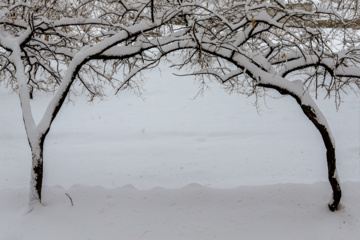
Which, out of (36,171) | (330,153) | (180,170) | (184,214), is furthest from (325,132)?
(180,170)

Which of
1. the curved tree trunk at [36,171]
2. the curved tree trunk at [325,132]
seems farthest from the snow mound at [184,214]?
the curved tree trunk at [325,132]

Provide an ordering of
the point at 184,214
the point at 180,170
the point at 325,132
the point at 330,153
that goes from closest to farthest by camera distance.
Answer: the point at 325,132 → the point at 330,153 → the point at 184,214 → the point at 180,170

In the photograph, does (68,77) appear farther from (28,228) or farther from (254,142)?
(254,142)

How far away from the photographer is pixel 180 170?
416 inches

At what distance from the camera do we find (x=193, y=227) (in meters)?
6.05

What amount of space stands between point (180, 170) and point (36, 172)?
16.9 ft

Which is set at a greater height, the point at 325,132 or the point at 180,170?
the point at 325,132

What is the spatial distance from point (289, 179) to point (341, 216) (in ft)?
10.7

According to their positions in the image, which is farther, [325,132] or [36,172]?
[36,172]

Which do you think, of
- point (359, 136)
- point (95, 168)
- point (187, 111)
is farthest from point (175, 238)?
point (187, 111)

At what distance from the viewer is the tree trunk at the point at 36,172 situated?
239 inches

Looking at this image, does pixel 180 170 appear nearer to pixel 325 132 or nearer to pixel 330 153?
pixel 330 153

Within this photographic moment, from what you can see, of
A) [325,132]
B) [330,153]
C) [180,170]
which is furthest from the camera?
[180,170]

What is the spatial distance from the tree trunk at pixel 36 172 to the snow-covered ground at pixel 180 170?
9.7 inches
